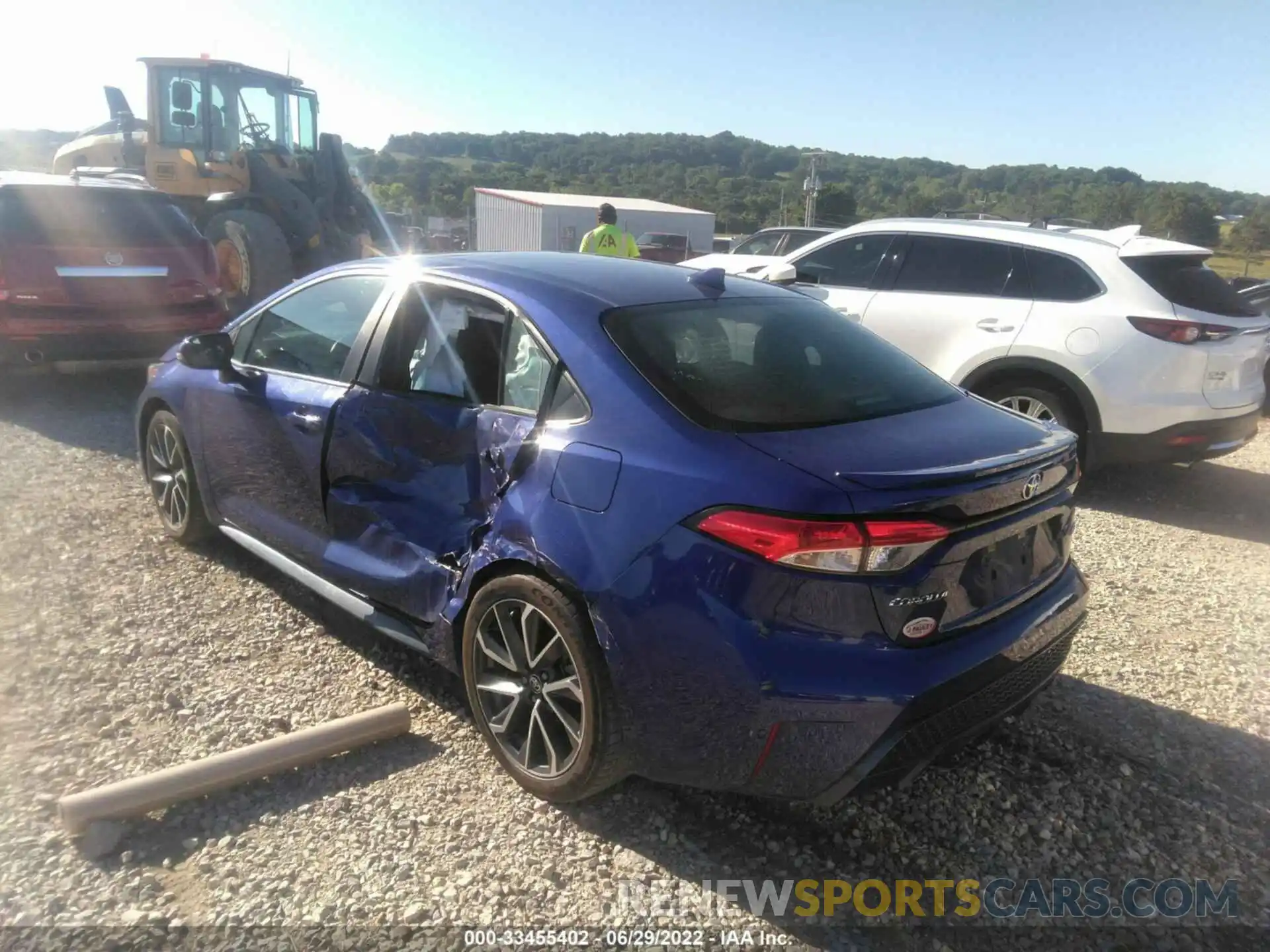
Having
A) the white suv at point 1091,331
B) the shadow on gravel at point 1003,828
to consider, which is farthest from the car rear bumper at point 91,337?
the shadow on gravel at point 1003,828

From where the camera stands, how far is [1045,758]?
311 cm

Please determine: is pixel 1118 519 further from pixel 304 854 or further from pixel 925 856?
pixel 304 854

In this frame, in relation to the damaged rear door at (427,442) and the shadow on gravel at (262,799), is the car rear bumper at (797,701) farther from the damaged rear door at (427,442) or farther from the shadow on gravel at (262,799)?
the shadow on gravel at (262,799)

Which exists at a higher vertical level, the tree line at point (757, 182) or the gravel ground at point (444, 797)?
the tree line at point (757, 182)

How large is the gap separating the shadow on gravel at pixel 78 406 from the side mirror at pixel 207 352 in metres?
2.44

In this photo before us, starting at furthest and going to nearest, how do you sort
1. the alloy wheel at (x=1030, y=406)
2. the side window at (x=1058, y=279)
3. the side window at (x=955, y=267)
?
the side window at (x=955, y=267) < the alloy wheel at (x=1030, y=406) < the side window at (x=1058, y=279)

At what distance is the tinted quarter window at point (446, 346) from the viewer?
10.1 ft

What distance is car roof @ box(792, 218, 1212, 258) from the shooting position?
597 centimetres

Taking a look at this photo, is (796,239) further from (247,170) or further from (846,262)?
(247,170)

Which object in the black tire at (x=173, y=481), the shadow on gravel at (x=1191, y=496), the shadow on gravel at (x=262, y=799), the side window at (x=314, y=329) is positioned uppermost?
the side window at (x=314, y=329)

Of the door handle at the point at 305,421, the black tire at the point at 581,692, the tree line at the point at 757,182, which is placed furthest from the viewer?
the tree line at the point at 757,182

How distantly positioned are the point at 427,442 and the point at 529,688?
94 cm

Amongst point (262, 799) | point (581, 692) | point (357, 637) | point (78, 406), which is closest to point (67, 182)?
point (78, 406)

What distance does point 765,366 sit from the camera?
2.90 meters
